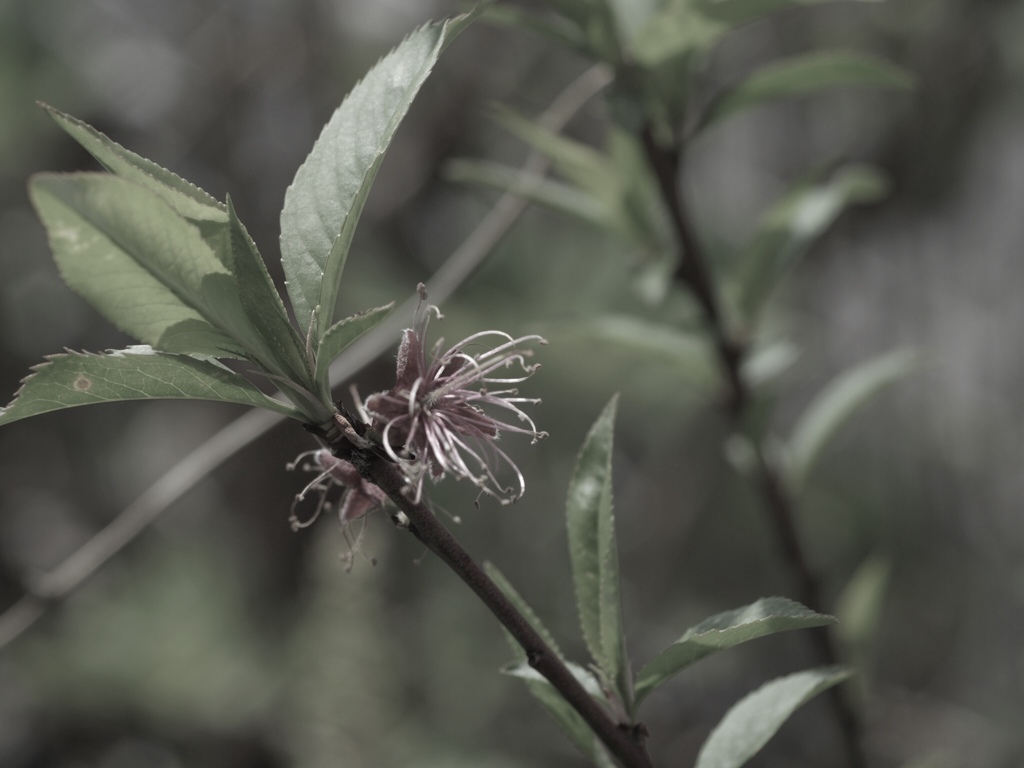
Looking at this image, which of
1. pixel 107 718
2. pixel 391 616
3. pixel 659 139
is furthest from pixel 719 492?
pixel 659 139

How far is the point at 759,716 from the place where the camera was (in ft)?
1.11

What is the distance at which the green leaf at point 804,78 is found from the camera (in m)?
0.55

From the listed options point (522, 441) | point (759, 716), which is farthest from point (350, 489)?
point (522, 441)

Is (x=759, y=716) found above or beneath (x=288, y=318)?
beneath

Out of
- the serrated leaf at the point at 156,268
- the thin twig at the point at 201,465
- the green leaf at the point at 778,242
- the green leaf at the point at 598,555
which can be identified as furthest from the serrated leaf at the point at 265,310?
the green leaf at the point at 778,242

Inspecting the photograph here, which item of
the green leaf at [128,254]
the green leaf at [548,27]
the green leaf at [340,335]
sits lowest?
the green leaf at [548,27]

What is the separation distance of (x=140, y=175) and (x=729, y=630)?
0.21 m

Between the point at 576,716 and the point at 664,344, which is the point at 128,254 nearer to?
the point at 576,716

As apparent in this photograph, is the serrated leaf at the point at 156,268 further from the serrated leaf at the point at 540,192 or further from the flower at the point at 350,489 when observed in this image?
the serrated leaf at the point at 540,192

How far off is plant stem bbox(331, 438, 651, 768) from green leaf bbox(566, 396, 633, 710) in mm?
25

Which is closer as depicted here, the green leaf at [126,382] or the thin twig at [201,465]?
the green leaf at [126,382]

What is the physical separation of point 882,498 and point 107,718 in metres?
1.29

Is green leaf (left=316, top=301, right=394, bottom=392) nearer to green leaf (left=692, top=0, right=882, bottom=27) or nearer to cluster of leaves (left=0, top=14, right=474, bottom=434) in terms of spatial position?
cluster of leaves (left=0, top=14, right=474, bottom=434)

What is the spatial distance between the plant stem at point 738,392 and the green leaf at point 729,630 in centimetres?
28
